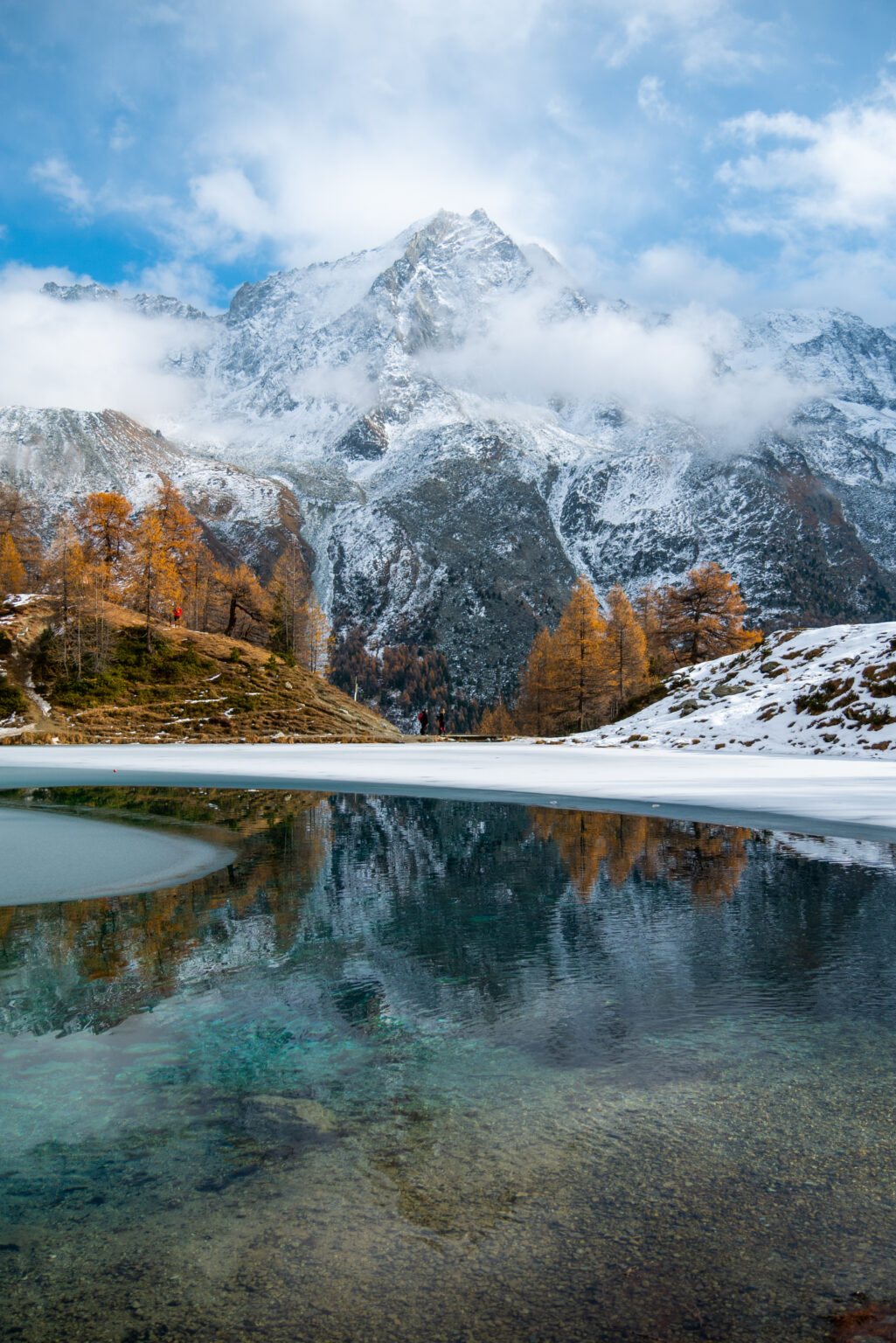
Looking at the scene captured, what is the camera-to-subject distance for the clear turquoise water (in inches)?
84.0

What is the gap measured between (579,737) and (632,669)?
777 inches

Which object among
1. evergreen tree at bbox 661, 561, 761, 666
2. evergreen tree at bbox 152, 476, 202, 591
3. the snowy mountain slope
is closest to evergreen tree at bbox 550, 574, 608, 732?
evergreen tree at bbox 661, 561, 761, 666

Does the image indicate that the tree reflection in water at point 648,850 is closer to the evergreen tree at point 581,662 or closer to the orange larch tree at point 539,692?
the evergreen tree at point 581,662

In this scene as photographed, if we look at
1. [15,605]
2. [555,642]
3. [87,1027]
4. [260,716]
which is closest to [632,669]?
[555,642]

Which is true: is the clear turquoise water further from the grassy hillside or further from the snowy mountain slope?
the grassy hillside

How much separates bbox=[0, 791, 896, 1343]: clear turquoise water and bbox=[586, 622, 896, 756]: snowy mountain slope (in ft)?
78.4

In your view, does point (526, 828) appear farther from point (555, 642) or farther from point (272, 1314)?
point (555, 642)

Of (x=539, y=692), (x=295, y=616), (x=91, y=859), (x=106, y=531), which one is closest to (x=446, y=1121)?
(x=91, y=859)

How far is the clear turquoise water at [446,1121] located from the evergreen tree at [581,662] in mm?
52719

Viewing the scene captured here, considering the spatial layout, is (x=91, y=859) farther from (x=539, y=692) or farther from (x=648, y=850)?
(x=539, y=692)

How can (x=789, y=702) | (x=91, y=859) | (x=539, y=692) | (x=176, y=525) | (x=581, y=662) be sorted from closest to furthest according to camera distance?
(x=91, y=859) → (x=789, y=702) → (x=581, y=662) → (x=176, y=525) → (x=539, y=692)

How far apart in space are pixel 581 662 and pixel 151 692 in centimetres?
3090

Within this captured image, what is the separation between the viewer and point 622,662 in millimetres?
60812

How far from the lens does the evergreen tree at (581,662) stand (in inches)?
2323
